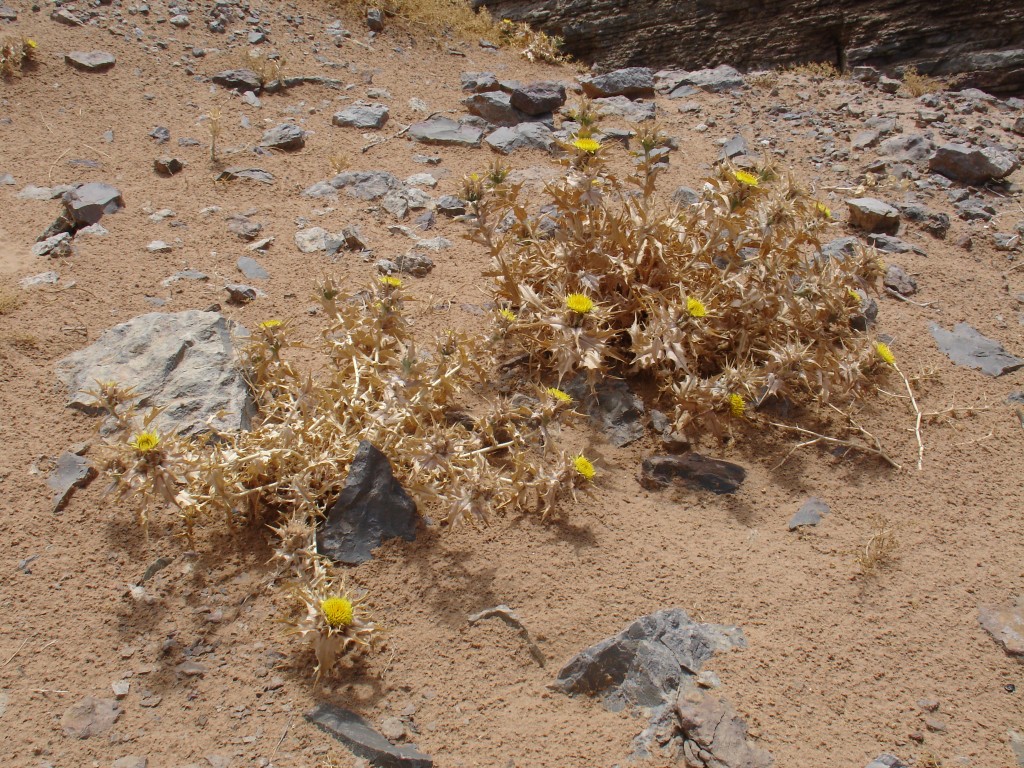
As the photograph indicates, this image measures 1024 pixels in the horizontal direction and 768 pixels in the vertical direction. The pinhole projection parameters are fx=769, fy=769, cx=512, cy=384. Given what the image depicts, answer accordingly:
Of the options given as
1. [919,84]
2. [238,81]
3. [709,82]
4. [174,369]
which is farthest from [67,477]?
[919,84]

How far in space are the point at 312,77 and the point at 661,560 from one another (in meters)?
5.14

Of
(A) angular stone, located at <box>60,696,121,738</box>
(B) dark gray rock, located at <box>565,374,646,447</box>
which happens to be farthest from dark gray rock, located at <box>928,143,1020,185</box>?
(A) angular stone, located at <box>60,696,121,738</box>

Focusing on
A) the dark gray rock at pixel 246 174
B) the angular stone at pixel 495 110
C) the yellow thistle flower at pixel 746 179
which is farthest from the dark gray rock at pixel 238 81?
the yellow thistle flower at pixel 746 179

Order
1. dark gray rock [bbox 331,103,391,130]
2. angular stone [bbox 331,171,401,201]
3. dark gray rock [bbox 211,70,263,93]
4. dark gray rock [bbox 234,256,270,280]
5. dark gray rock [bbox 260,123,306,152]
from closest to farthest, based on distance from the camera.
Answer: dark gray rock [bbox 234,256,270,280] → angular stone [bbox 331,171,401,201] → dark gray rock [bbox 260,123,306,152] → dark gray rock [bbox 331,103,391,130] → dark gray rock [bbox 211,70,263,93]

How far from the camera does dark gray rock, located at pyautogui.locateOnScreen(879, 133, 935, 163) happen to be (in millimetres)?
5211

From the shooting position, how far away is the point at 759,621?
91.2 inches

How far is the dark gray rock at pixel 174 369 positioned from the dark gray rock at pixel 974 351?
3.14 meters

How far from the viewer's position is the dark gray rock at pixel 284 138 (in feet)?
16.7

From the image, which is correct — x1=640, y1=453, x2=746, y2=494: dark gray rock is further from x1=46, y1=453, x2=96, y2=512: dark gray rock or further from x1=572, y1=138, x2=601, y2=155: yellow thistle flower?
x1=46, y1=453, x2=96, y2=512: dark gray rock

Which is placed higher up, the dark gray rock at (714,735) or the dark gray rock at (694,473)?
the dark gray rock at (714,735)

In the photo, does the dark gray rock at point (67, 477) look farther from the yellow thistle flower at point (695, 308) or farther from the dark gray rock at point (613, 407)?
the yellow thistle flower at point (695, 308)

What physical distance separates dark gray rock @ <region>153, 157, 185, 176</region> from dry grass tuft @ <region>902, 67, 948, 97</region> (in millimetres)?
5949

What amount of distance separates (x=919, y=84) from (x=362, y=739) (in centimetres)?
709

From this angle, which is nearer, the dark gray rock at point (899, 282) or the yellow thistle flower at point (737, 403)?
the yellow thistle flower at point (737, 403)
